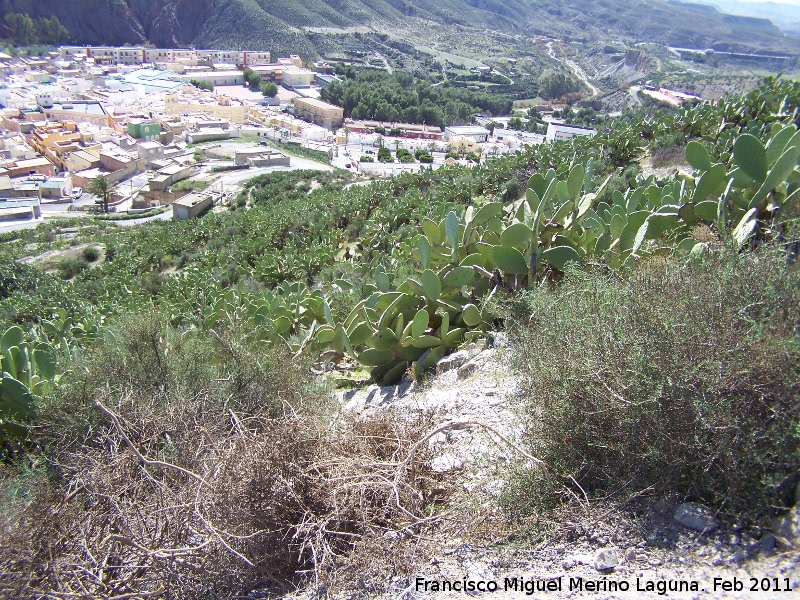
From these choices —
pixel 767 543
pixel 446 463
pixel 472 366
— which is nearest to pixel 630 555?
pixel 767 543

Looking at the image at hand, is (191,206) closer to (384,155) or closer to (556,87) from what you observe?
(384,155)

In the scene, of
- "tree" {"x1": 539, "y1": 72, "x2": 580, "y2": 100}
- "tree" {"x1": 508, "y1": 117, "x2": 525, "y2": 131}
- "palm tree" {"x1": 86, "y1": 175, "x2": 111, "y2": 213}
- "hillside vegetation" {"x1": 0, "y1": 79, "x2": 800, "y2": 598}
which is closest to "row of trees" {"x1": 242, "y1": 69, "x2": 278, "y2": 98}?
"tree" {"x1": 508, "y1": 117, "x2": 525, "y2": 131}

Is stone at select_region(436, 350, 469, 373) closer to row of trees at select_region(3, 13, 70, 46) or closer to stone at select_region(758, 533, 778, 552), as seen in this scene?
stone at select_region(758, 533, 778, 552)

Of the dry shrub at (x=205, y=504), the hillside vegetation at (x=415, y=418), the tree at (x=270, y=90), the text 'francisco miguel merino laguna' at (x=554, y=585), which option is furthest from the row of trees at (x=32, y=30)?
the text 'francisco miguel merino laguna' at (x=554, y=585)

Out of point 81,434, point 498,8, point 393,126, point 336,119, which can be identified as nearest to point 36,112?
point 336,119

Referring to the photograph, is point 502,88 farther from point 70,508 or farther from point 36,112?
point 70,508

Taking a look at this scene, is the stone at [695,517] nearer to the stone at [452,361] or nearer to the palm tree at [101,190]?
the stone at [452,361]
